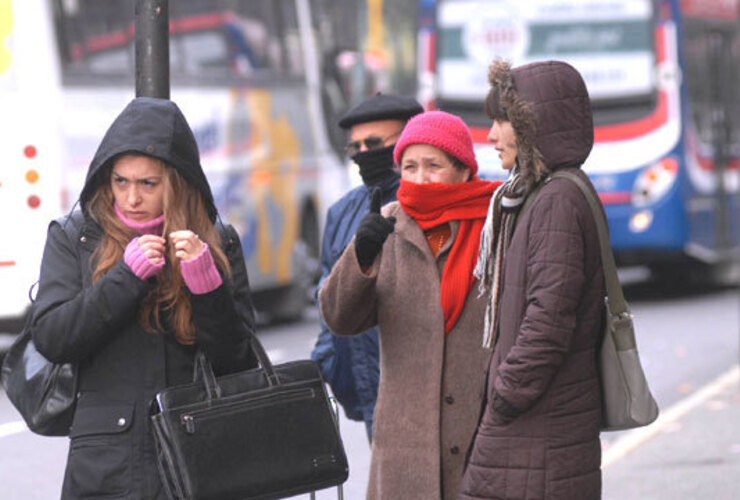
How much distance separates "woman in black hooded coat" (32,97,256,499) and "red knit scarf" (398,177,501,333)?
0.67 metres

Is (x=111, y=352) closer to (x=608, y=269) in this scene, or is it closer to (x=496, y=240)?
(x=496, y=240)

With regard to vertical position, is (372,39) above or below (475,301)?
below

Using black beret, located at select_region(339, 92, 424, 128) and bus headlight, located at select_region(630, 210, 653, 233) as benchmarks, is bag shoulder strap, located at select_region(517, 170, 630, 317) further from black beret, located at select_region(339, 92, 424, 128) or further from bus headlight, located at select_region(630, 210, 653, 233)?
bus headlight, located at select_region(630, 210, 653, 233)

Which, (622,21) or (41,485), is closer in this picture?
(41,485)

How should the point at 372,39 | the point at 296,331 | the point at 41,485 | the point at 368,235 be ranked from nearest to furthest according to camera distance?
the point at 368,235 → the point at 41,485 → the point at 296,331 → the point at 372,39

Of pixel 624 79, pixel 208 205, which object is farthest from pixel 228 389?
pixel 624 79

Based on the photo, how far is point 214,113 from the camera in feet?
50.5

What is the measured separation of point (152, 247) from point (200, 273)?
0.42 feet

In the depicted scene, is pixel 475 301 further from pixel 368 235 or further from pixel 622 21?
pixel 622 21

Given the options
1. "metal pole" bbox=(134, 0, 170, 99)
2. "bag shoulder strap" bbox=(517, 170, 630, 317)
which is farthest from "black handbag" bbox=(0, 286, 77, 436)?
"metal pole" bbox=(134, 0, 170, 99)

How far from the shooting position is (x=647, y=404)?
14.5 feet

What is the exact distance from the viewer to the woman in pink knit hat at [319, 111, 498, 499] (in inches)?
187

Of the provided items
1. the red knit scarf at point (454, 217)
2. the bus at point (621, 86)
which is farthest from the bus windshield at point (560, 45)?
the red knit scarf at point (454, 217)

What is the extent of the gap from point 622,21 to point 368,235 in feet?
43.8
